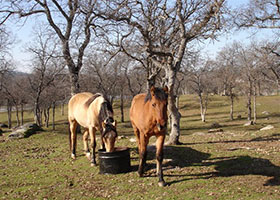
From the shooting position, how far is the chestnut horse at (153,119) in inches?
242

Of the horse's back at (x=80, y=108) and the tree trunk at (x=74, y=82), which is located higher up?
the tree trunk at (x=74, y=82)

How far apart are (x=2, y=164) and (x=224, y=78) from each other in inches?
1412

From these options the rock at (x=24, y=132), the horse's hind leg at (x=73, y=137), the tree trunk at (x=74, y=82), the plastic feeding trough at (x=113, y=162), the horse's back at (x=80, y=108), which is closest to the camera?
the plastic feeding trough at (x=113, y=162)

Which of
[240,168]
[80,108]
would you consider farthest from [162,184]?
[80,108]

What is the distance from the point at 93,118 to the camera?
8555mm

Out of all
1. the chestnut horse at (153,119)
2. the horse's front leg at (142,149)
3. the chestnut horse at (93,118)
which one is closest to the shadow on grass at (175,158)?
the horse's front leg at (142,149)

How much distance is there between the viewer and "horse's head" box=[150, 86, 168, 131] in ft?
20.1

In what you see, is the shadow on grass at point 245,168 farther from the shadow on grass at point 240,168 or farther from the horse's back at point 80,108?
the horse's back at point 80,108

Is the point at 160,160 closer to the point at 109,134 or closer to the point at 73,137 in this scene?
the point at 109,134

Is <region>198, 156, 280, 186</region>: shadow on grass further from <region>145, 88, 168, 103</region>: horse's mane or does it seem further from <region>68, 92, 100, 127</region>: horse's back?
<region>68, 92, 100, 127</region>: horse's back

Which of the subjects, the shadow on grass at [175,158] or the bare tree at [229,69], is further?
the bare tree at [229,69]

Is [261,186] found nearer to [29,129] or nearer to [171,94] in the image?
[171,94]

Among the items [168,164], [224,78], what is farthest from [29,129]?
[224,78]

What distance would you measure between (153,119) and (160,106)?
0.57 metres
